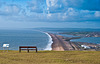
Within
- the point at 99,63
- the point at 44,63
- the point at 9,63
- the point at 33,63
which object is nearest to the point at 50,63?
the point at 44,63

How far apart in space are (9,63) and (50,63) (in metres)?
3.73

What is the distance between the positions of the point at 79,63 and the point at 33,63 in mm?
4321

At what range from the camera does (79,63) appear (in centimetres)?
1437

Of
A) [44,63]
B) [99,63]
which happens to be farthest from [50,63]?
[99,63]

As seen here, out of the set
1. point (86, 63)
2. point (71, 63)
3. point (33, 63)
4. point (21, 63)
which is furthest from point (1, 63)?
point (86, 63)

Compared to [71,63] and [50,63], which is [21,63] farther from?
[71,63]

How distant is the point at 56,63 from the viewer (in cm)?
Answer: 1411

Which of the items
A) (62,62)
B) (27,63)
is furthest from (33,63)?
(62,62)

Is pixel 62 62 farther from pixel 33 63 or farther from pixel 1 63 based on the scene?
pixel 1 63

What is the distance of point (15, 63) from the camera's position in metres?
13.9

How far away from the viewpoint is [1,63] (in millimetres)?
13625

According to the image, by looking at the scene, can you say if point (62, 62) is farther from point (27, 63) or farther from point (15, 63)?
point (15, 63)

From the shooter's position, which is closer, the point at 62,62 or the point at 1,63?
the point at 1,63

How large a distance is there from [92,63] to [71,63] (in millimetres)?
1997
